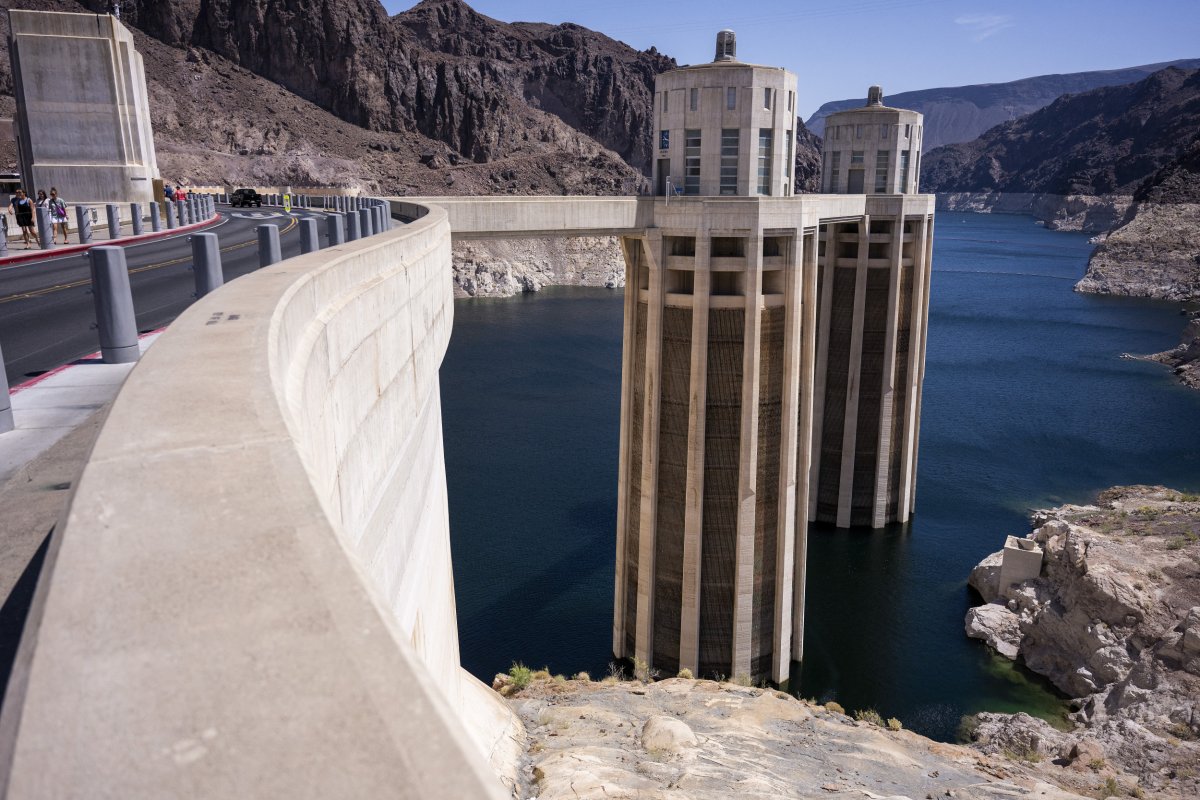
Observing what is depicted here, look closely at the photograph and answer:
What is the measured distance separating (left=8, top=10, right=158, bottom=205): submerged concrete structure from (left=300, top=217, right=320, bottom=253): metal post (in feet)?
89.9

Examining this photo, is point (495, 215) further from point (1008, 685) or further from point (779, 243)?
point (1008, 685)

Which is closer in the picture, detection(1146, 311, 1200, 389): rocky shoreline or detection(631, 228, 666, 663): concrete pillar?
detection(631, 228, 666, 663): concrete pillar

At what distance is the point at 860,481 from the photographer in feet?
115

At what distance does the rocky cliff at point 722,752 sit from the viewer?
12734 mm

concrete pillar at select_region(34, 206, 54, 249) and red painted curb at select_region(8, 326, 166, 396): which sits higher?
concrete pillar at select_region(34, 206, 54, 249)

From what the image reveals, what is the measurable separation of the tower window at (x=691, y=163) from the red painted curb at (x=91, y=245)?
14.6m

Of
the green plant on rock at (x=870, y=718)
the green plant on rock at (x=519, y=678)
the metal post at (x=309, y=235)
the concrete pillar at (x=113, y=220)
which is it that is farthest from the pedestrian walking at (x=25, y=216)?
the green plant on rock at (x=870, y=718)

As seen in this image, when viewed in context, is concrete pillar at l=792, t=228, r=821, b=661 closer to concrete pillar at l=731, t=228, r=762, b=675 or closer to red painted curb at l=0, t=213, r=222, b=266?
concrete pillar at l=731, t=228, r=762, b=675

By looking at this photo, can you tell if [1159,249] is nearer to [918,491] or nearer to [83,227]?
[918,491]

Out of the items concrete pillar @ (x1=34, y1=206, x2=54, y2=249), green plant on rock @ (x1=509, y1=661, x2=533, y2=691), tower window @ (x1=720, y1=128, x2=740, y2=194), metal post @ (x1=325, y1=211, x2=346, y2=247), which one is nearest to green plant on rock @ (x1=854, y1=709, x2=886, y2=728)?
green plant on rock @ (x1=509, y1=661, x2=533, y2=691)

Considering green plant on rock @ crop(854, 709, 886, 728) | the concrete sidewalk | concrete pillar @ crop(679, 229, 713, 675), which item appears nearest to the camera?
the concrete sidewalk

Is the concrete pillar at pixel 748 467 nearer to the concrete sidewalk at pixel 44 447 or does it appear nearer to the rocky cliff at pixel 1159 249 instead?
the concrete sidewalk at pixel 44 447

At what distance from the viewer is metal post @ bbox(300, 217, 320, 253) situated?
13.0 m

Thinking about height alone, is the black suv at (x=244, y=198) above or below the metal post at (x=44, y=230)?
above
